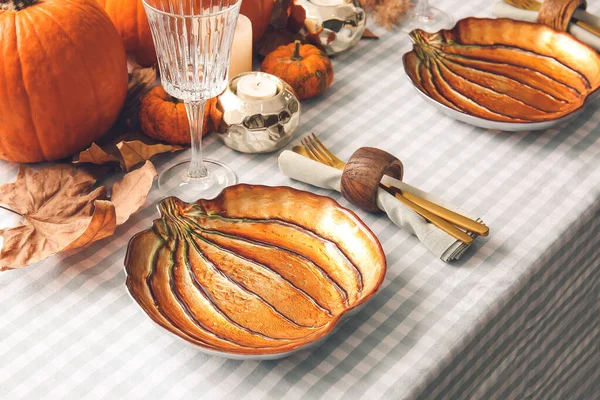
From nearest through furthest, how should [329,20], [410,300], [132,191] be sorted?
[410,300], [132,191], [329,20]

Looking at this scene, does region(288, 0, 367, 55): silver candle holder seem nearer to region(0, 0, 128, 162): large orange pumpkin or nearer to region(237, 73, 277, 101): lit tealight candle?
region(237, 73, 277, 101): lit tealight candle

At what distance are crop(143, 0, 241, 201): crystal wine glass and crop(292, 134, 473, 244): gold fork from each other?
0.15 meters

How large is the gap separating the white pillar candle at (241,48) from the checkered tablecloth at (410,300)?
0.39 ft

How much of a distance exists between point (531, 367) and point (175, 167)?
548 mm

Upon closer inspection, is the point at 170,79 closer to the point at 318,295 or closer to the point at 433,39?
the point at 318,295

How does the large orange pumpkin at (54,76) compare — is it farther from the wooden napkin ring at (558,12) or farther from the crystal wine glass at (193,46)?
the wooden napkin ring at (558,12)

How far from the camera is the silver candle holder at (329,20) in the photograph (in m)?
1.23

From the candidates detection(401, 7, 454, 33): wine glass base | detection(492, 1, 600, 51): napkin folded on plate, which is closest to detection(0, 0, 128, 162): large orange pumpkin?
detection(401, 7, 454, 33): wine glass base

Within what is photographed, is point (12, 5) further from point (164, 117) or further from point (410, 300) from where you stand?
point (410, 300)

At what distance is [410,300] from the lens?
2.79 ft

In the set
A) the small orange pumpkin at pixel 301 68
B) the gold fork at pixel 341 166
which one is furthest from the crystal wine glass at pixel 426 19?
the gold fork at pixel 341 166

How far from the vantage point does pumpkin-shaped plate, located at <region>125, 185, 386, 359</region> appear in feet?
2.59

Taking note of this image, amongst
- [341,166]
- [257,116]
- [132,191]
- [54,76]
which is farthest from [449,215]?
[54,76]

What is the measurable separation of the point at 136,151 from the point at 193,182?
0.09 meters
